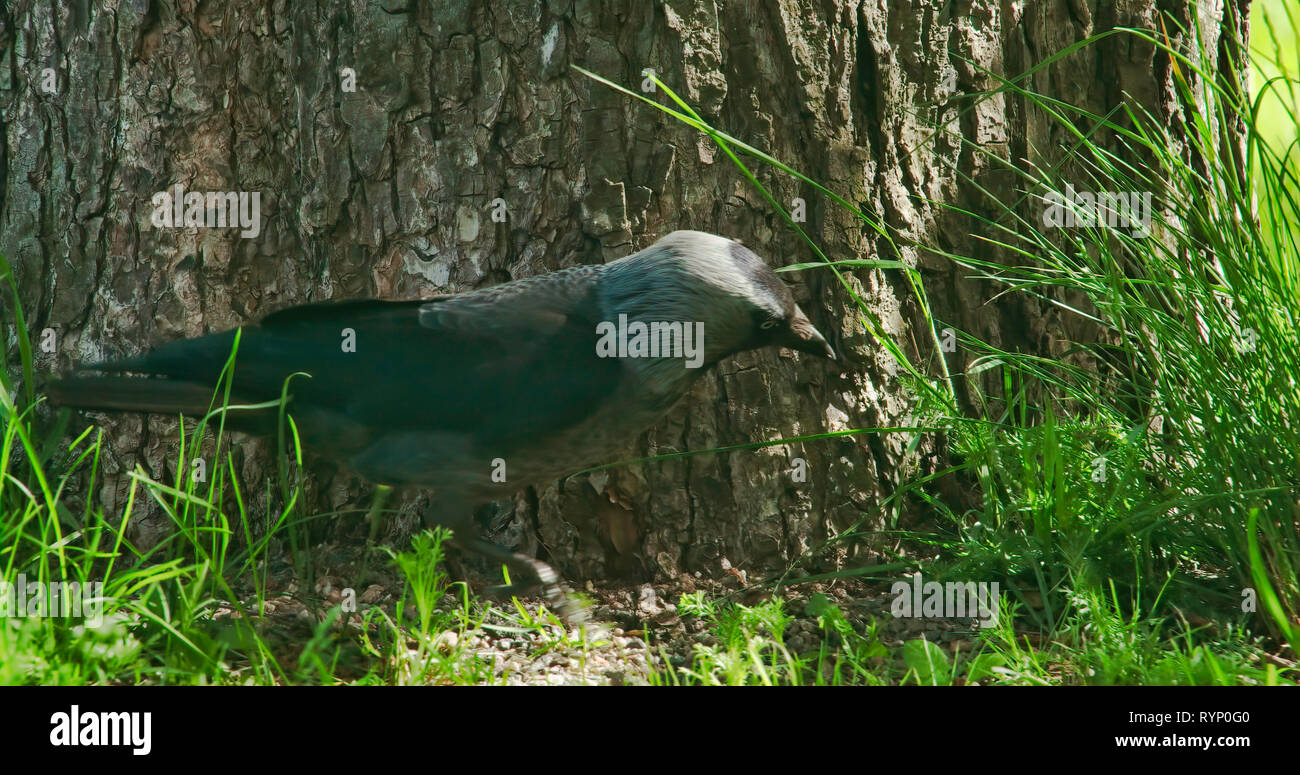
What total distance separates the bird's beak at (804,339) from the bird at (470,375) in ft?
0.23

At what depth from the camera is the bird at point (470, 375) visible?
2.43 meters

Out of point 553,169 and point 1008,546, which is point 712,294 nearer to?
point 553,169

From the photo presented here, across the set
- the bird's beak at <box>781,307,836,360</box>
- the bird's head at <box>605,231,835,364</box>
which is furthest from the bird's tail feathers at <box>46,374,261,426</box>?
the bird's beak at <box>781,307,836,360</box>

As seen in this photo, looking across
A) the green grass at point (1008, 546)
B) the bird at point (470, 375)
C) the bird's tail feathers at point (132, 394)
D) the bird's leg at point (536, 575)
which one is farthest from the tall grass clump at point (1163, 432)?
the bird's tail feathers at point (132, 394)

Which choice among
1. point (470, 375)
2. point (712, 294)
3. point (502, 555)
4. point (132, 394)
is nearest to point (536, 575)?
point (502, 555)

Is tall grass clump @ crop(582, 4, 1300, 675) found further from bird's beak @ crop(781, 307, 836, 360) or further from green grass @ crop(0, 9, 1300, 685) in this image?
bird's beak @ crop(781, 307, 836, 360)

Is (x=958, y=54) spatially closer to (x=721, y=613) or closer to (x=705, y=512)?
(x=705, y=512)

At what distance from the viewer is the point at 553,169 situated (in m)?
2.81

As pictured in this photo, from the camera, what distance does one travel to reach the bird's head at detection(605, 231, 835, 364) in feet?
8.30

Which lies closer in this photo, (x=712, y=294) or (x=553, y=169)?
(x=712, y=294)

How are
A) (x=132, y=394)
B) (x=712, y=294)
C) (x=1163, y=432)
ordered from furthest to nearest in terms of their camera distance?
(x=1163, y=432) < (x=712, y=294) < (x=132, y=394)

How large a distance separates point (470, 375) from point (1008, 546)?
5.24 feet

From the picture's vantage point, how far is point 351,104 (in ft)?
9.26

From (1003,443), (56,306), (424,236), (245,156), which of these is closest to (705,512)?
(1003,443)
